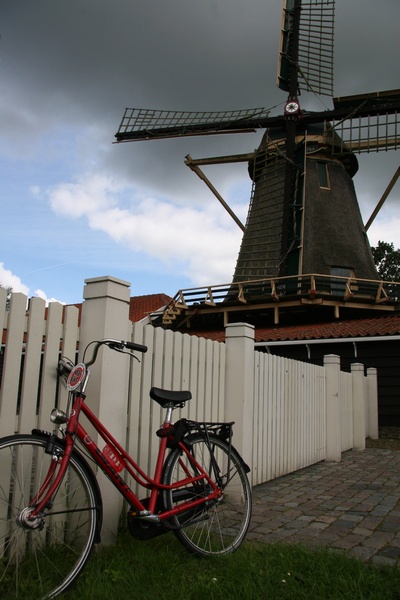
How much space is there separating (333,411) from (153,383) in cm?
471

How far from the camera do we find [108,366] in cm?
335

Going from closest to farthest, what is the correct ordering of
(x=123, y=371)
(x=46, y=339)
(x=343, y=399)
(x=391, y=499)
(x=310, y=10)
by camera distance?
(x=46, y=339) < (x=123, y=371) < (x=391, y=499) < (x=343, y=399) < (x=310, y=10)

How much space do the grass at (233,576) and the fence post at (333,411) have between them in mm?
4874

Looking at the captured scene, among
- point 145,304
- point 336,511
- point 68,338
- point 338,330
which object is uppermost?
point 145,304

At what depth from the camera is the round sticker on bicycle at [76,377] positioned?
8.71 feet

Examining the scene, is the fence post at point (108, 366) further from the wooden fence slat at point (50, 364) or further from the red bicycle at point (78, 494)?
the red bicycle at point (78, 494)

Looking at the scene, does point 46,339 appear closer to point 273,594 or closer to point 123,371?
point 123,371

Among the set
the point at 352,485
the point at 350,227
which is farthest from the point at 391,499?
the point at 350,227

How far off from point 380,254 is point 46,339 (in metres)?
41.7

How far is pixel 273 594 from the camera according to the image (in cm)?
241

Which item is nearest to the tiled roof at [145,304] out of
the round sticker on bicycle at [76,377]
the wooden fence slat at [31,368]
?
the wooden fence slat at [31,368]

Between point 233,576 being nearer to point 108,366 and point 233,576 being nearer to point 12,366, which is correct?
point 108,366

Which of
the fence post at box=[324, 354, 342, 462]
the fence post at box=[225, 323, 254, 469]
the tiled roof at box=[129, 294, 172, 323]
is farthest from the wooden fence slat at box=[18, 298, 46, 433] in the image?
the tiled roof at box=[129, 294, 172, 323]

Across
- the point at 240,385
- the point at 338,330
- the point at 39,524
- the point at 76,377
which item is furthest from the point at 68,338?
the point at 338,330
